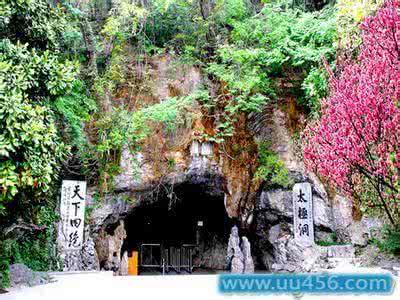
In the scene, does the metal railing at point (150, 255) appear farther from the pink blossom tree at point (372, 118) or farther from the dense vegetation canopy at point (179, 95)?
the pink blossom tree at point (372, 118)

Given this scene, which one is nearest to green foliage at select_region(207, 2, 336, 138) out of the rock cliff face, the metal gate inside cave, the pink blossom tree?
the rock cliff face

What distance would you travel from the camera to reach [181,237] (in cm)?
1520

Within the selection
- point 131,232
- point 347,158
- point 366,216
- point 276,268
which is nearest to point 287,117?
point 366,216

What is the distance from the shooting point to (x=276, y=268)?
1005cm

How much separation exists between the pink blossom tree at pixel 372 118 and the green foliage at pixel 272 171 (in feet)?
13.6

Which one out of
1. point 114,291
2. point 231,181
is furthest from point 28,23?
point 231,181

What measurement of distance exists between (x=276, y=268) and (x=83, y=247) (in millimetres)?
4728

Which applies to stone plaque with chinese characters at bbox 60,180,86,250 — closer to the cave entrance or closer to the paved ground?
the paved ground

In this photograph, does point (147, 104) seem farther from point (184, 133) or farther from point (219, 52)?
point (219, 52)

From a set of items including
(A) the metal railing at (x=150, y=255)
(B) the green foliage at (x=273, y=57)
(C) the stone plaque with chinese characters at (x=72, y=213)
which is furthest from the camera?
Answer: (A) the metal railing at (x=150, y=255)

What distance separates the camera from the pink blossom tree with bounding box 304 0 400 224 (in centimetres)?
523

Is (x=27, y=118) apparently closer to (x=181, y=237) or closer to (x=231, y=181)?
(x=231, y=181)

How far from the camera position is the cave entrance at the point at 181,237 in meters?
14.0

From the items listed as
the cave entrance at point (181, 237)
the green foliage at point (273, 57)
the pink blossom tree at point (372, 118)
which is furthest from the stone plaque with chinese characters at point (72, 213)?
the pink blossom tree at point (372, 118)
